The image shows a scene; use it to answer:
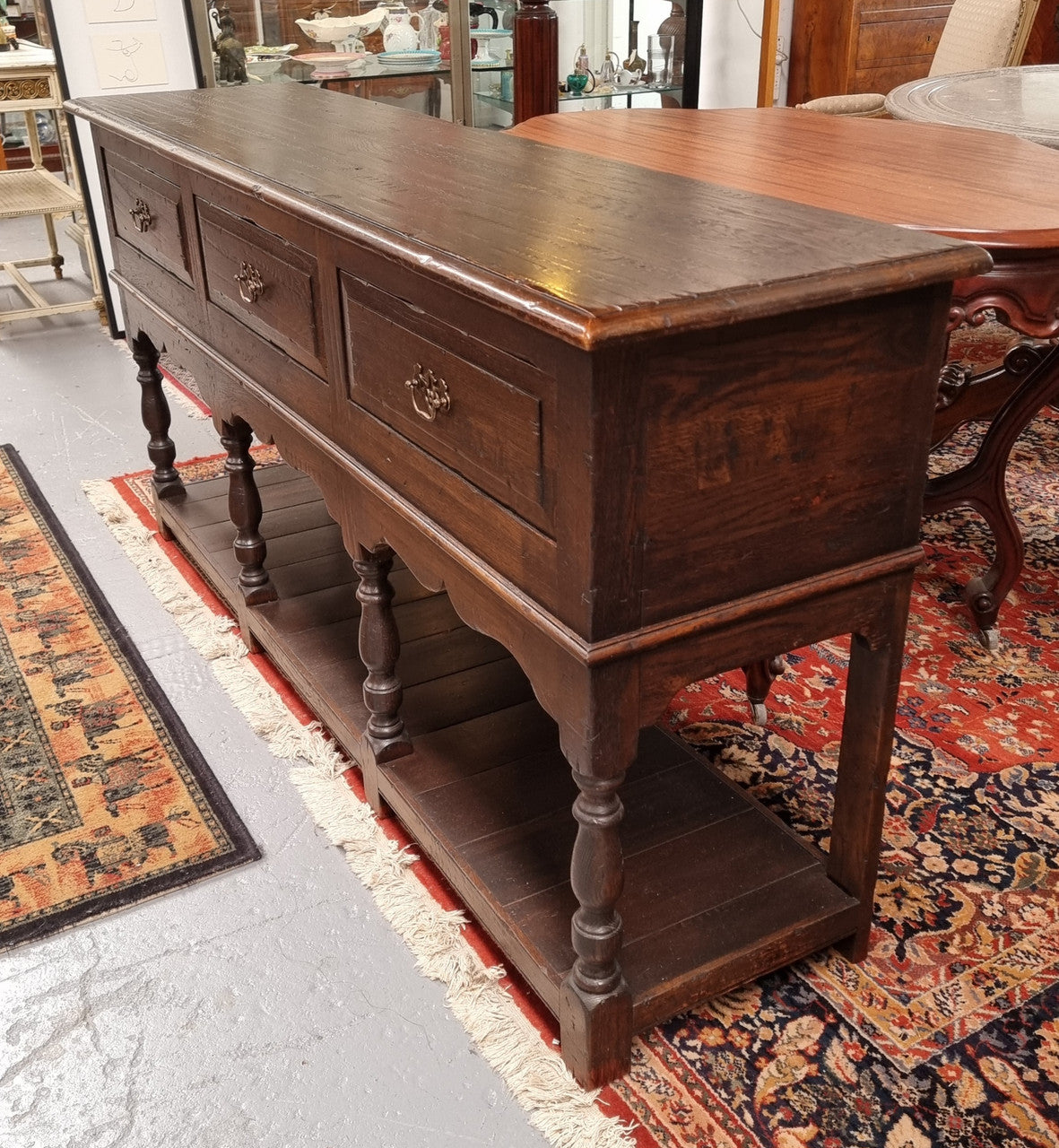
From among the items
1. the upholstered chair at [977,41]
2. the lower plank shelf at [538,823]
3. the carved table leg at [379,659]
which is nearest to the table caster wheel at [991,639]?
the lower plank shelf at [538,823]

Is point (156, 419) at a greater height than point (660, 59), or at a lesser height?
lesser

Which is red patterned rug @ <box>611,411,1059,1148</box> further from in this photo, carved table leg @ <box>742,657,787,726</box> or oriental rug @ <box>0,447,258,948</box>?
oriental rug @ <box>0,447,258,948</box>

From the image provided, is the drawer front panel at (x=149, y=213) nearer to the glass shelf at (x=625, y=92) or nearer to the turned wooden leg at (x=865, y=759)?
the turned wooden leg at (x=865, y=759)

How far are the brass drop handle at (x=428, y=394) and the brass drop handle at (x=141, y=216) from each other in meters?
1.28

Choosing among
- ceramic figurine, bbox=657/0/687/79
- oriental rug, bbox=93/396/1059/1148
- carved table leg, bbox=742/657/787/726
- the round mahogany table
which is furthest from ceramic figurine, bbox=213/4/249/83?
carved table leg, bbox=742/657/787/726

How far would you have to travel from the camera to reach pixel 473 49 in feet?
16.2

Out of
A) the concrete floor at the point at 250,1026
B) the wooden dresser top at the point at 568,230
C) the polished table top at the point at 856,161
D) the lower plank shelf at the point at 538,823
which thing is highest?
the wooden dresser top at the point at 568,230

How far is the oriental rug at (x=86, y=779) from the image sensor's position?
6.62 feet

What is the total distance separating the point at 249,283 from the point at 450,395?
0.75 metres

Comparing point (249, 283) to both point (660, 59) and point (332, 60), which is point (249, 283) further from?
point (660, 59)

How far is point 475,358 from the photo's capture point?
1392 mm

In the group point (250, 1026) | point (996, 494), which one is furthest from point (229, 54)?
point (250, 1026)

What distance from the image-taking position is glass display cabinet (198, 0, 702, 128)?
4570mm

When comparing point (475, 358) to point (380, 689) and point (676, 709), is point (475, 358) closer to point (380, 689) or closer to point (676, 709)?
point (380, 689)
